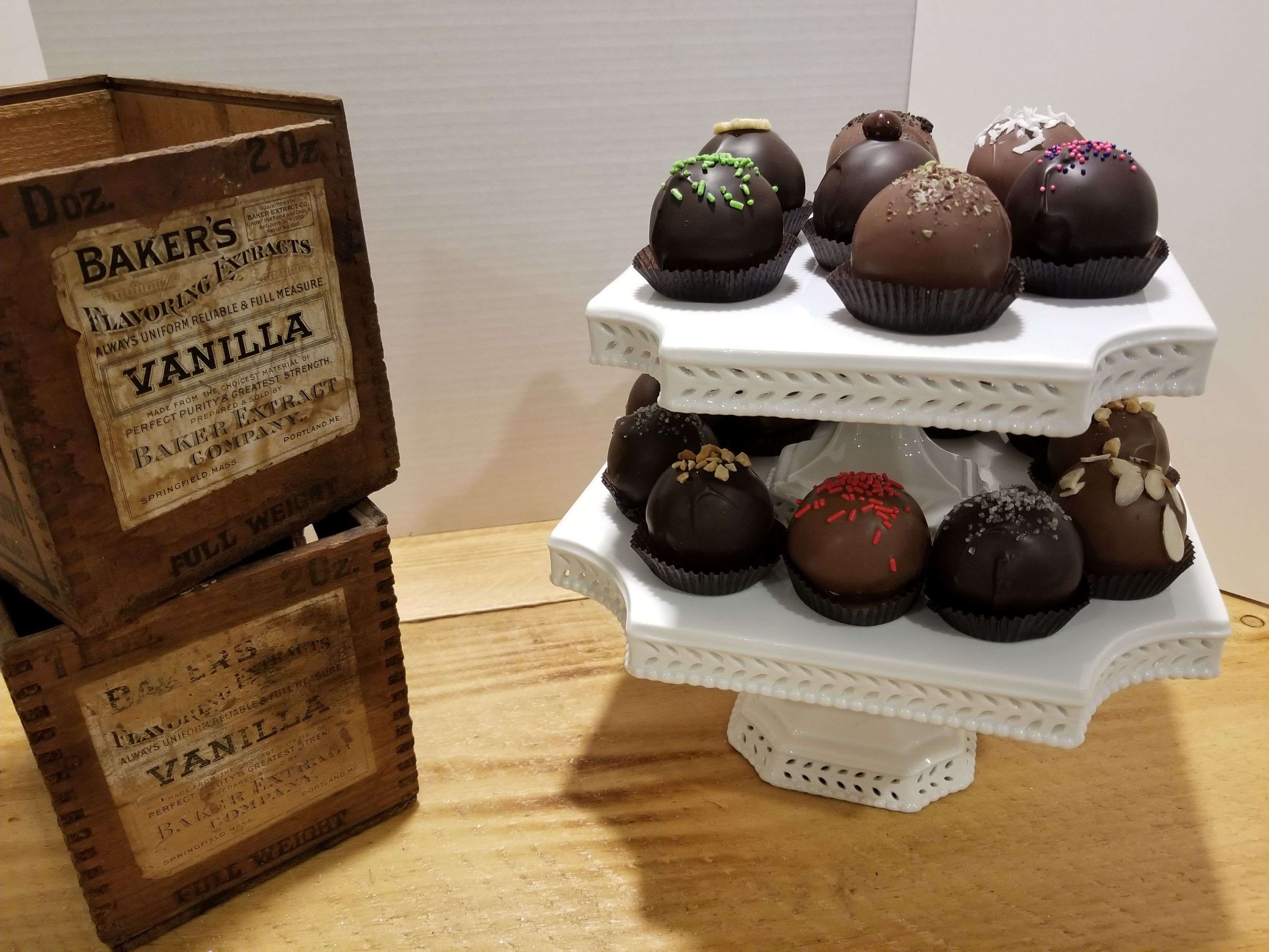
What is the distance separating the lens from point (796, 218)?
123cm

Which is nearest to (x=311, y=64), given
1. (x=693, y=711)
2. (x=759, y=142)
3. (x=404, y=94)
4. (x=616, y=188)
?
(x=404, y=94)

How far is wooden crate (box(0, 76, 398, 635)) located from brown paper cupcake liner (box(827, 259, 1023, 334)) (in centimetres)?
54

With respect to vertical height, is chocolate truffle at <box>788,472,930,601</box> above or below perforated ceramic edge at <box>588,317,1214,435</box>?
below

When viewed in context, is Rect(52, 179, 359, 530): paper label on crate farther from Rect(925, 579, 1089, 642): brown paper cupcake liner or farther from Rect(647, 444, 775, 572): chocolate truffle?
Rect(925, 579, 1089, 642): brown paper cupcake liner

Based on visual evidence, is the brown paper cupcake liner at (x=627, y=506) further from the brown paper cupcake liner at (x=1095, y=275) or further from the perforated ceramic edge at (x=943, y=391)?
the brown paper cupcake liner at (x=1095, y=275)

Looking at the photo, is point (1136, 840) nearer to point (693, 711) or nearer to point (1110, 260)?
point (693, 711)

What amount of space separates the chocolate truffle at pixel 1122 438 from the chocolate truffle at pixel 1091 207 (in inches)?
9.7

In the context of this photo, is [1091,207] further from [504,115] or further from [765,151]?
[504,115]

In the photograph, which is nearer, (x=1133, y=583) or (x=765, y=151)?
(x=1133, y=583)

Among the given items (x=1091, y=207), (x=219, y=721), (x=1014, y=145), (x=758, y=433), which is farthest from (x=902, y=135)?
(x=219, y=721)

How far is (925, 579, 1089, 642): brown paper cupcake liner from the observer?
1.00 m

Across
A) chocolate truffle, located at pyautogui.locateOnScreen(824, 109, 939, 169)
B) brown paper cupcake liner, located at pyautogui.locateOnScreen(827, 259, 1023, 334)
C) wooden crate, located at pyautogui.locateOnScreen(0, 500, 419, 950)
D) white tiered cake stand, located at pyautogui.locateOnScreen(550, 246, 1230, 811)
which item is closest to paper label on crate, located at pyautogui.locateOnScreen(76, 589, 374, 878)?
wooden crate, located at pyautogui.locateOnScreen(0, 500, 419, 950)

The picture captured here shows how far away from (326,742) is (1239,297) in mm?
1383

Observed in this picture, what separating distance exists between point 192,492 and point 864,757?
0.85 m
